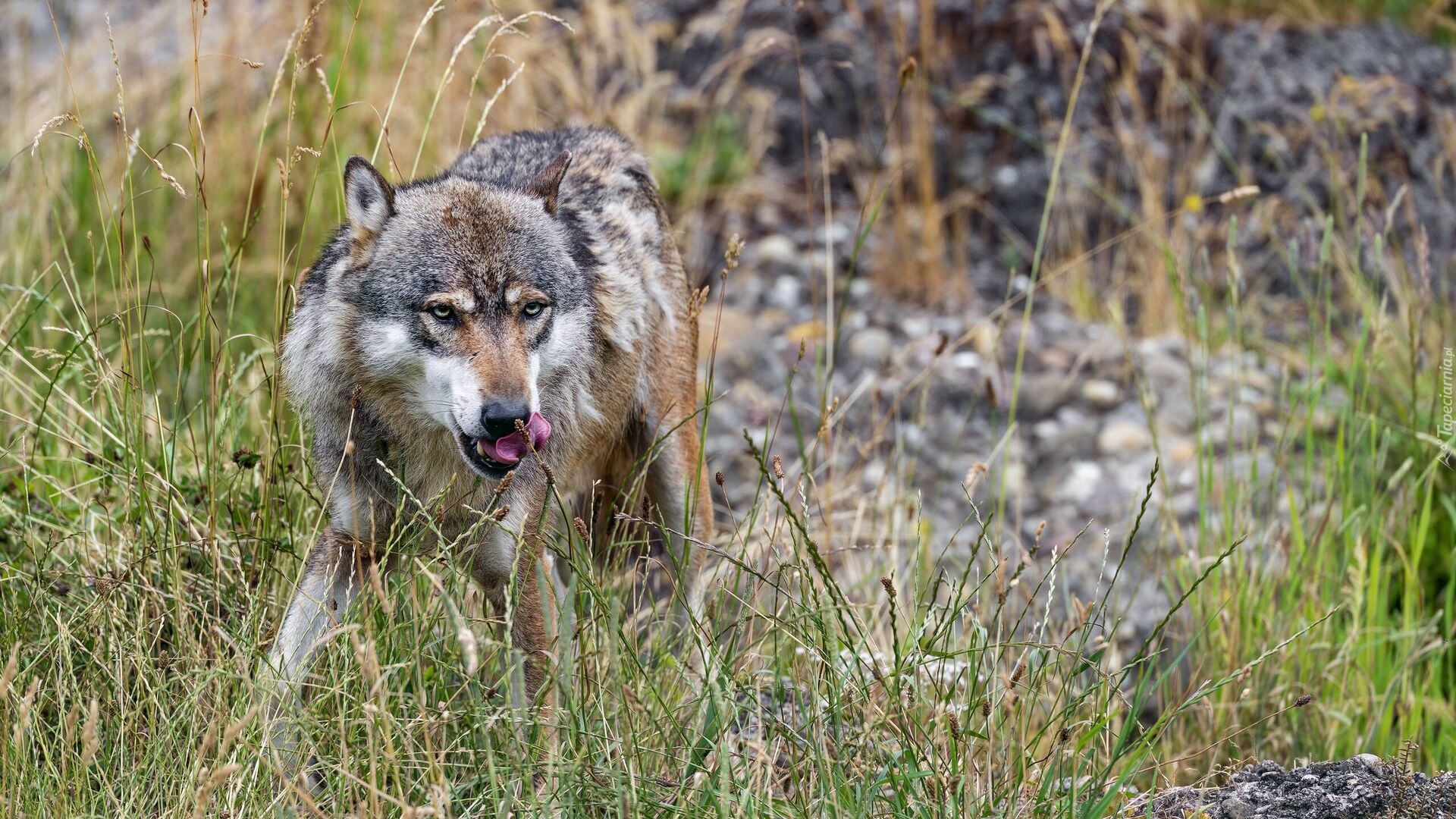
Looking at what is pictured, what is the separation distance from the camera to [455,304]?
3.38 meters

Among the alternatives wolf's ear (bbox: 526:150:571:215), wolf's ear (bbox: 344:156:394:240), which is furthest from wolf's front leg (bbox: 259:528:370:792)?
wolf's ear (bbox: 526:150:571:215)

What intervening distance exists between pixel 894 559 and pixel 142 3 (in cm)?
629

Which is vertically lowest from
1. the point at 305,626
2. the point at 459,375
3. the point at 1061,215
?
the point at 1061,215

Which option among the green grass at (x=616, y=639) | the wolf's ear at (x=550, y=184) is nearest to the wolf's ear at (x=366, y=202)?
the green grass at (x=616, y=639)

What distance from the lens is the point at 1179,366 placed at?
716 centimetres

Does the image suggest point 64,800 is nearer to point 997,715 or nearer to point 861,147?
point 997,715

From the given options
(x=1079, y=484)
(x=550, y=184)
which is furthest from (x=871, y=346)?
(x=550, y=184)

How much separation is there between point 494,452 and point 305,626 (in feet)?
2.14

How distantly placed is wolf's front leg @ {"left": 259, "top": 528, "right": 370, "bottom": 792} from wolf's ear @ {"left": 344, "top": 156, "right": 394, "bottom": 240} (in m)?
0.77

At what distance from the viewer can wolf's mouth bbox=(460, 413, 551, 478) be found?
322 cm

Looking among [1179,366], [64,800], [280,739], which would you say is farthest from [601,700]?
[1179,366]

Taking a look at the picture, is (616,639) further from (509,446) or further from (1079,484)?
(1079,484)

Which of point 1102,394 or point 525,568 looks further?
point 1102,394

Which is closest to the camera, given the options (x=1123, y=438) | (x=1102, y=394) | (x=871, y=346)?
(x=1123, y=438)
